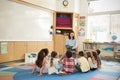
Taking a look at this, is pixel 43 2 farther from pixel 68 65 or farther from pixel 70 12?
pixel 68 65

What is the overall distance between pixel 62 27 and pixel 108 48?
8.31 feet

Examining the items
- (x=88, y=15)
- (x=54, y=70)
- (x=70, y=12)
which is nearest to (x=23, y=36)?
(x=54, y=70)

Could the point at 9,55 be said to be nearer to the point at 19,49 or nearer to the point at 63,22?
the point at 19,49

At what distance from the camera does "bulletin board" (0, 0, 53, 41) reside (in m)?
5.25

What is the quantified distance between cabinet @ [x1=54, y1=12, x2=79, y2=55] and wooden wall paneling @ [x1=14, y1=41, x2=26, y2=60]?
2193 mm

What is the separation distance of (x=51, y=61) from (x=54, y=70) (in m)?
0.26

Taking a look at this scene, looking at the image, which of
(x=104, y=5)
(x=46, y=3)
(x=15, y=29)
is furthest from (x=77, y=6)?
A: (x=15, y=29)

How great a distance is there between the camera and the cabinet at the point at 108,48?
7016 millimetres

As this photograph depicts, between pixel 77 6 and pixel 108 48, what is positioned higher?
pixel 77 6

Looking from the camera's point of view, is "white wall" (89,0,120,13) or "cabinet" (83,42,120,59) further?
"white wall" (89,0,120,13)

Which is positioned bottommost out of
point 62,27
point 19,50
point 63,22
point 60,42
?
point 19,50

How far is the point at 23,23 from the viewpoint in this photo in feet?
19.7

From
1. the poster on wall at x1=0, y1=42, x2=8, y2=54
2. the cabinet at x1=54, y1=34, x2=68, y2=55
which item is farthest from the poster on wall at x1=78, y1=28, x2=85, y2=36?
the poster on wall at x1=0, y1=42, x2=8, y2=54

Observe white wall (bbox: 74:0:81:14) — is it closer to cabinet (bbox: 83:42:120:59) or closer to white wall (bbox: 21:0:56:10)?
white wall (bbox: 21:0:56:10)
